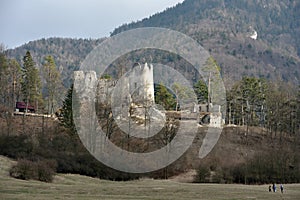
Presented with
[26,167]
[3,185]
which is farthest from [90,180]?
[3,185]

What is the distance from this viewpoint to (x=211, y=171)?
43188 mm

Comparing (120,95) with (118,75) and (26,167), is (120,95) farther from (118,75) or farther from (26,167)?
(26,167)

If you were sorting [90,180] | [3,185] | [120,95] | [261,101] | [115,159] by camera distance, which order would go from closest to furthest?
[3,185]
[90,180]
[115,159]
[120,95]
[261,101]

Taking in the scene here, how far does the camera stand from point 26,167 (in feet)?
107

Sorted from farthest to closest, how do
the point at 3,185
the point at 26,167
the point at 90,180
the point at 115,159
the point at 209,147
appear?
the point at 209,147, the point at 115,159, the point at 90,180, the point at 26,167, the point at 3,185

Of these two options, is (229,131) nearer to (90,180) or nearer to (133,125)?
(133,125)

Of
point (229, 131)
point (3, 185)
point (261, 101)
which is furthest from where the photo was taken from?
point (261, 101)

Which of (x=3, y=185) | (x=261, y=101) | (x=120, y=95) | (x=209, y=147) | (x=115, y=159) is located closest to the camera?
(x=3, y=185)

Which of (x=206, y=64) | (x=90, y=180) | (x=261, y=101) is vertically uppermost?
(x=206, y=64)

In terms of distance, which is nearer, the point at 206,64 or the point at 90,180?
the point at 90,180

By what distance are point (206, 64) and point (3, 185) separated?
52.8 m

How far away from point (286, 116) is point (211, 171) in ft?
86.5

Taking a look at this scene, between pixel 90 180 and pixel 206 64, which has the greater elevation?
pixel 206 64

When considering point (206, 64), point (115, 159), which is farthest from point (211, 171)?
point (206, 64)
